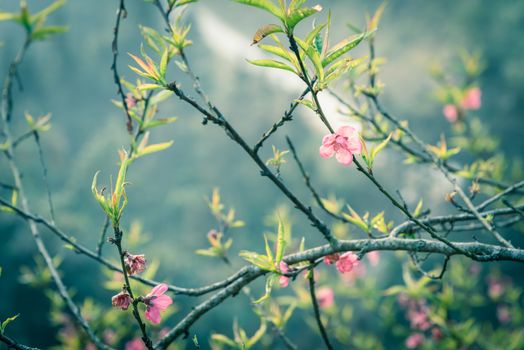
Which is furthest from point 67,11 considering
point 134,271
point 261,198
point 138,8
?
point 134,271

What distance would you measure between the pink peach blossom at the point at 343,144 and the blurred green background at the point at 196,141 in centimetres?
279

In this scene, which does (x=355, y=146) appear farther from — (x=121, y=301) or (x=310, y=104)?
(x=121, y=301)

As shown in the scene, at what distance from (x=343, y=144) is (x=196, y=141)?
43.0 feet

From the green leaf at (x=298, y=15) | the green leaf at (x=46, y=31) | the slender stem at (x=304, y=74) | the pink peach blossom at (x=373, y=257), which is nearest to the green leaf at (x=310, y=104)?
the slender stem at (x=304, y=74)

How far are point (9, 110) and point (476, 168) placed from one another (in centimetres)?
185

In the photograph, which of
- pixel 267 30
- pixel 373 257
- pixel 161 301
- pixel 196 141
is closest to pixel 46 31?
pixel 267 30

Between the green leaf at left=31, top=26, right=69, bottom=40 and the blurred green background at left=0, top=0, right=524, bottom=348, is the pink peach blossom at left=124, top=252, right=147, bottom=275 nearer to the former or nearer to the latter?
the green leaf at left=31, top=26, right=69, bottom=40

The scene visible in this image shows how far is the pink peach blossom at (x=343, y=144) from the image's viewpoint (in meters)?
0.79

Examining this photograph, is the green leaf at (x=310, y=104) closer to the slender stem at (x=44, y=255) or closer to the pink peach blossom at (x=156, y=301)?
the pink peach blossom at (x=156, y=301)

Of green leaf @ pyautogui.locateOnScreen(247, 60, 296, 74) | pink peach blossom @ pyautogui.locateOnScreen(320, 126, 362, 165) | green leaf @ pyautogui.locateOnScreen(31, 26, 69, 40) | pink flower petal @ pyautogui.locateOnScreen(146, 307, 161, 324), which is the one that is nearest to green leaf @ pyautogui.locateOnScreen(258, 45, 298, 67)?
green leaf @ pyautogui.locateOnScreen(247, 60, 296, 74)

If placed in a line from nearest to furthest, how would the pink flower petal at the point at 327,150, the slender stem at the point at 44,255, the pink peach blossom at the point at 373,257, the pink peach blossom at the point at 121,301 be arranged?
the pink peach blossom at the point at 121,301, the pink flower petal at the point at 327,150, the slender stem at the point at 44,255, the pink peach blossom at the point at 373,257

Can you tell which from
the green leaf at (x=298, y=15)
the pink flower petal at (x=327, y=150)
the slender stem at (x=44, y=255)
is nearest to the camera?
the green leaf at (x=298, y=15)

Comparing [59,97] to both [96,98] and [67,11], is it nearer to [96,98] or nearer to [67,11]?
[96,98]

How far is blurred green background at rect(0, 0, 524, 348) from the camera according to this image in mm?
6141
